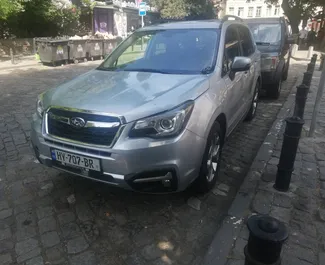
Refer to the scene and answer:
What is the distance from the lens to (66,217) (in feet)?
9.55

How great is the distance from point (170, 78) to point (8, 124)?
373cm

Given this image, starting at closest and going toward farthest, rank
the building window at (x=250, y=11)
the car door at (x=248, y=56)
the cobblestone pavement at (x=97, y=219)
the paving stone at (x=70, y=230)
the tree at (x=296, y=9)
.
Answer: the cobblestone pavement at (x=97, y=219) → the paving stone at (x=70, y=230) → the car door at (x=248, y=56) → the tree at (x=296, y=9) → the building window at (x=250, y=11)

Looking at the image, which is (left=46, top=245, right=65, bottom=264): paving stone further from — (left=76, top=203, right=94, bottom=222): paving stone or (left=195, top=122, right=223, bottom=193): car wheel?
(left=195, top=122, right=223, bottom=193): car wheel

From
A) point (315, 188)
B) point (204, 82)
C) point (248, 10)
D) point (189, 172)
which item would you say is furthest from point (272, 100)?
point (248, 10)

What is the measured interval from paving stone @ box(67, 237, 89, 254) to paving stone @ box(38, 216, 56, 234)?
11.0 inches

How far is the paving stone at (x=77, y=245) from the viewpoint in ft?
8.23

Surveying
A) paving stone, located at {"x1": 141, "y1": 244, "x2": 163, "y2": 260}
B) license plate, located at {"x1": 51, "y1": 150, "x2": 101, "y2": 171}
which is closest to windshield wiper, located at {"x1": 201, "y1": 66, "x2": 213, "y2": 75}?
license plate, located at {"x1": 51, "y1": 150, "x2": 101, "y2": 171}

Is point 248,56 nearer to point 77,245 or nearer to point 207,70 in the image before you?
point 207,70

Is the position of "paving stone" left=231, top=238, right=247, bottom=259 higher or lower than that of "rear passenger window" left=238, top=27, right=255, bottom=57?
lower

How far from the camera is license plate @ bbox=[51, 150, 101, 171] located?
255cm

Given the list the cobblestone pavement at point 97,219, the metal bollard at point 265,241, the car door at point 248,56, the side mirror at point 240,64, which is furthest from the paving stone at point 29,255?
the car door at point 248,56

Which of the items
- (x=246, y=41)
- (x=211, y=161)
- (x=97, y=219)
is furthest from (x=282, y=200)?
(x=246, y=41)

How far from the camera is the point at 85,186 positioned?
3.43m

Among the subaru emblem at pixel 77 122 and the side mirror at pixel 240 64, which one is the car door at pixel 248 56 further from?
the subaru emblem at pixel 77 122
